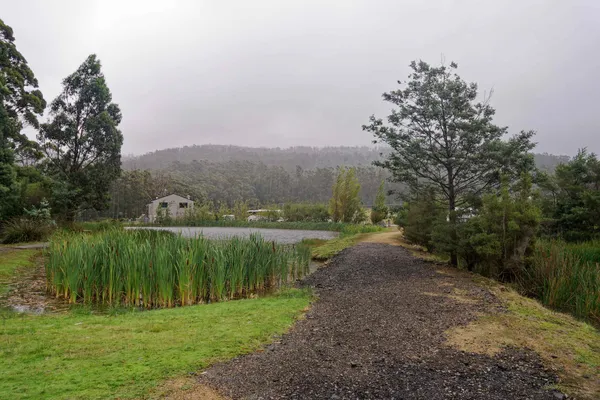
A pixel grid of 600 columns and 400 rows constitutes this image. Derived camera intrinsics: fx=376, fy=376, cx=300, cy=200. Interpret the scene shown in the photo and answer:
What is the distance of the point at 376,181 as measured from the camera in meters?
83.6

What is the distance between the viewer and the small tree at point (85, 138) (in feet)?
77.3

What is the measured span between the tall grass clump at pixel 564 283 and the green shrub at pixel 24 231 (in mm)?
18880

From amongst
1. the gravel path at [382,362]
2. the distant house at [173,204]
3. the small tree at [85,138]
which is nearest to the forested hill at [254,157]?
the distant house at [173,204]

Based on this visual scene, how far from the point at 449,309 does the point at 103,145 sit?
2404 cm

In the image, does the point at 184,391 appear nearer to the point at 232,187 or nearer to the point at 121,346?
the point at 121,346

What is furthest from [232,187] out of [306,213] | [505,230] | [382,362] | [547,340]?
[382,362]

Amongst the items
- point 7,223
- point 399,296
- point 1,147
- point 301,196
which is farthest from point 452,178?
point 301,196

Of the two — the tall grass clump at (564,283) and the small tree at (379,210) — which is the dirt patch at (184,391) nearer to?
the tall grass clump at (564,283)

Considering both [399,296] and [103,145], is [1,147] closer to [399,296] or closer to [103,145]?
[103,145]

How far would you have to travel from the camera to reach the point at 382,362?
3850 millimetres

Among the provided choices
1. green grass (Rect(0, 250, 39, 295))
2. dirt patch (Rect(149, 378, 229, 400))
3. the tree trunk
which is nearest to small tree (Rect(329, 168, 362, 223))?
the tree trunk

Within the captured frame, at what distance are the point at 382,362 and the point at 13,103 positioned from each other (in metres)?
23.0

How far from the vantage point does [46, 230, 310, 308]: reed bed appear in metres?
7.38

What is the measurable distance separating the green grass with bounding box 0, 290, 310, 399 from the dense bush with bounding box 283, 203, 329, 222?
33470 millimetres
